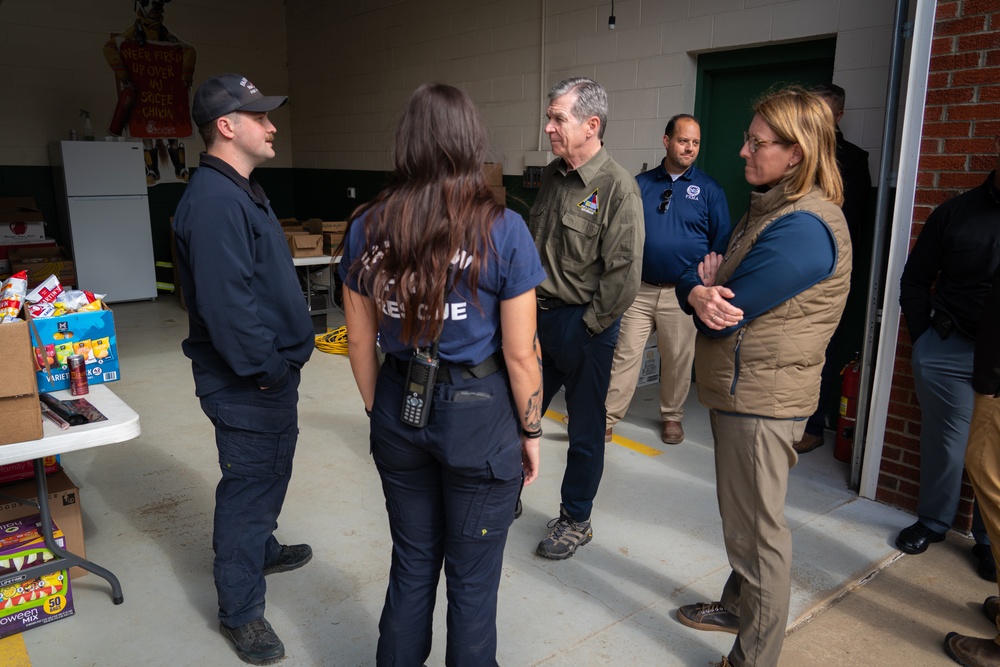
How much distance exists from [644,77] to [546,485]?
3.03m

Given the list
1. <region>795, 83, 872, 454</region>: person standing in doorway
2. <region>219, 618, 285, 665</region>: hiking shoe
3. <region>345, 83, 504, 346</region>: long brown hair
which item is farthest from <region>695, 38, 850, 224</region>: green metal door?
<region>219, 618, 285, 665</region>: hiking shoe

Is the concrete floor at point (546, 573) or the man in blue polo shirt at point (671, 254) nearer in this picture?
the concrete floor at point (546, 573)

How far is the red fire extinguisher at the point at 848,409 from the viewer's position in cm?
362

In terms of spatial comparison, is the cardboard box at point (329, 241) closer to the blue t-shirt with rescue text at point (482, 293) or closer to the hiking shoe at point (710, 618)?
the hiking shoe at point (710, 618)

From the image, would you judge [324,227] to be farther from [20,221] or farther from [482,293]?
[482,293]

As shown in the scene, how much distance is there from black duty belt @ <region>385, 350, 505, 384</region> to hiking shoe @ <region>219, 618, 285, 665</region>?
3.63ft

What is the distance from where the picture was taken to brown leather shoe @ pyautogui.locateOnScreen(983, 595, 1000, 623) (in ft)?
7.96

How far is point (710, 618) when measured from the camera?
2.34 meters

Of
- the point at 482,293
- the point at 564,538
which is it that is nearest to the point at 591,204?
the point at 482,293

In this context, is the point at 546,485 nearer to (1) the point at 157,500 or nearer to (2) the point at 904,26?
(1) the point at 157,500

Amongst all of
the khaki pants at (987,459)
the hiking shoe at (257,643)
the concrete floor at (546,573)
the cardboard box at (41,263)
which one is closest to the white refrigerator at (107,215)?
the cardboard box at (41,263)

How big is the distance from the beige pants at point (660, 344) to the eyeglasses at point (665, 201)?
426 millimetres

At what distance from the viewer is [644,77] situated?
4949mm

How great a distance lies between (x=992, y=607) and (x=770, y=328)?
1.49 m
